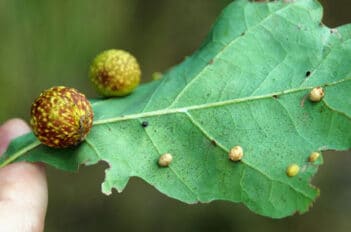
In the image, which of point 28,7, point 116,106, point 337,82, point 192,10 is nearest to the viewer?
point 337,82

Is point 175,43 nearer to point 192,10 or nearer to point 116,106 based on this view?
point 192,10

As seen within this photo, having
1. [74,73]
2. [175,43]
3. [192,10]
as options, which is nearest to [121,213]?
[74,73]

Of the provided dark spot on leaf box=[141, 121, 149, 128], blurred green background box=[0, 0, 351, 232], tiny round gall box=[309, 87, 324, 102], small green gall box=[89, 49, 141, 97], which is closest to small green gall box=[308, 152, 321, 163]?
tiny round gall box=[309, 87, 324, 102]

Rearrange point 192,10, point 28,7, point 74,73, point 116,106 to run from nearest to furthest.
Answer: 1. point 116,106
2. point 28,7
3. point 74,73
4. point 192,10

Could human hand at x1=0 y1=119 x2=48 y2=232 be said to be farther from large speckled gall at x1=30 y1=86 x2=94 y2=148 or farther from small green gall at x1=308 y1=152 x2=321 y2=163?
small green gall at x1=308 y1=152 x2=321 y2=163

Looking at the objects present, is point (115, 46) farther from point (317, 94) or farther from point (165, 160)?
point (317, 94)

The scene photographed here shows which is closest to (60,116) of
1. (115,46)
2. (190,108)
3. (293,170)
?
(190,108)

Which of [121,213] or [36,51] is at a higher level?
[36,51]
